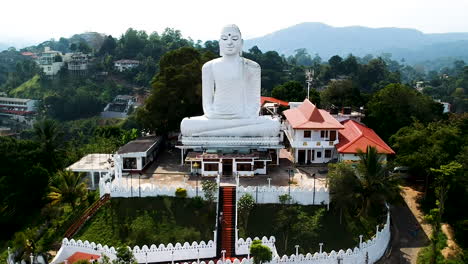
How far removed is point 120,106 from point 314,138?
56.2m

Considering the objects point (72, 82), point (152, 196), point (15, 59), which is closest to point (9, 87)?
point (72, 82)

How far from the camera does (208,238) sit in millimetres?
18203

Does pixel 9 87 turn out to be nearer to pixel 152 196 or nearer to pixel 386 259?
pixel 152 196

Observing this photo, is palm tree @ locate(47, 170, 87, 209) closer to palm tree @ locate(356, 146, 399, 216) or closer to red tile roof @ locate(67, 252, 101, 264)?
red tile roof @ locate(67, 252, 101, 264)

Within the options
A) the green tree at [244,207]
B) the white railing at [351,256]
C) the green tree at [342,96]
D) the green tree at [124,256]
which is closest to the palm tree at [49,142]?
the green tree at [244,207]

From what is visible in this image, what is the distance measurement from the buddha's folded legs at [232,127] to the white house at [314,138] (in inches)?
62.7

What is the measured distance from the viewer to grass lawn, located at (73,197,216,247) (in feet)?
59.0

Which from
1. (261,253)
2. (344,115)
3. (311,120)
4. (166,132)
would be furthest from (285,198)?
(344,115)

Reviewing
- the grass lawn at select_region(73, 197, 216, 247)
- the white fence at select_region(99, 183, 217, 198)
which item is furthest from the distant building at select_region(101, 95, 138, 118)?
the grass lawn at select_region(73, 197, 216, 247)

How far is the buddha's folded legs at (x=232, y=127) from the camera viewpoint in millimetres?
25438

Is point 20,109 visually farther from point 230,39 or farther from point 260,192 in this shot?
point 260,192

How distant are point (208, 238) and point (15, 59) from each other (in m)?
139

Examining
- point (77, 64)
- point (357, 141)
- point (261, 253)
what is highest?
point (77, 64)

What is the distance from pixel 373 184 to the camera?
18.8 metres
